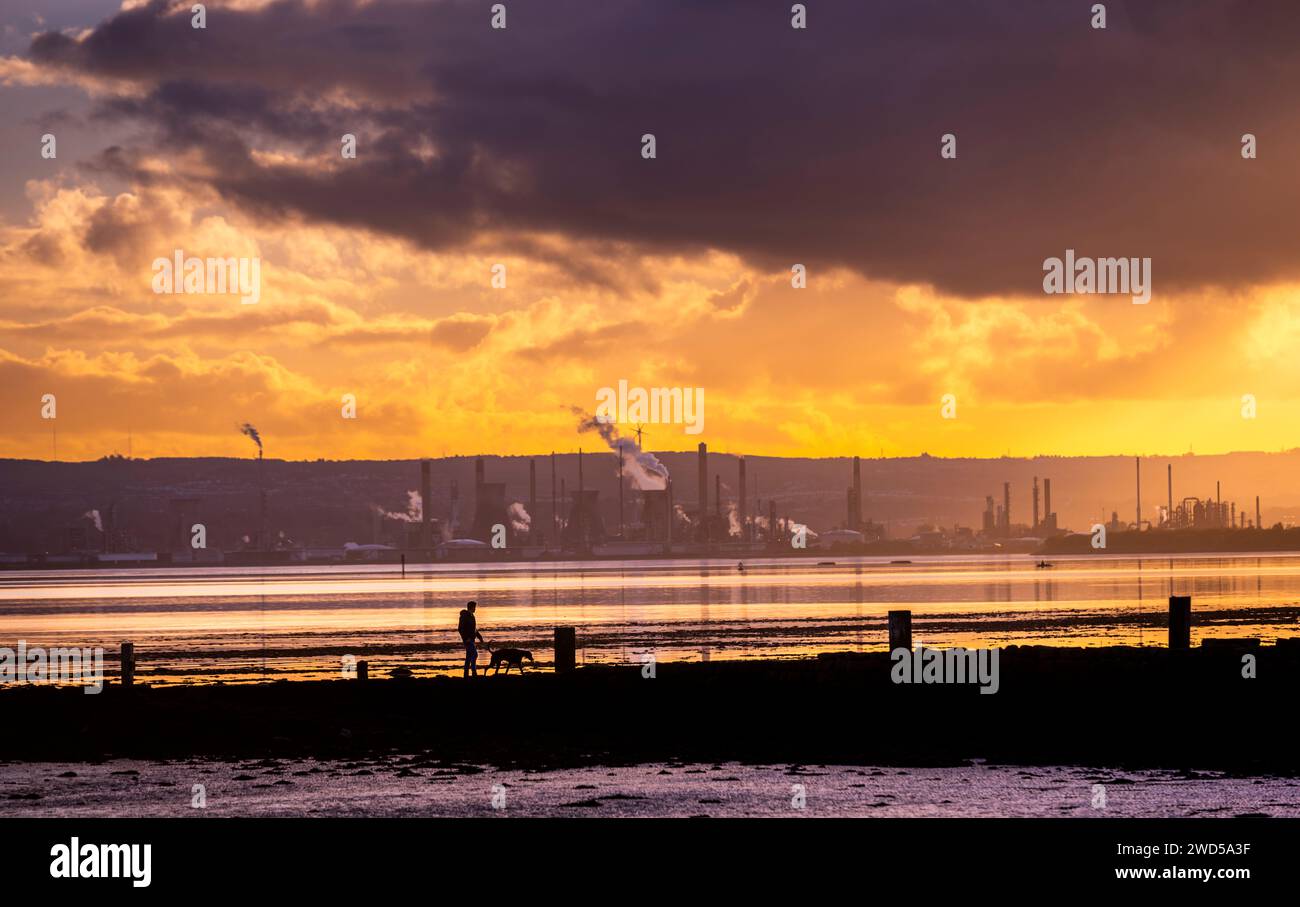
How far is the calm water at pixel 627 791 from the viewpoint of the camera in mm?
21141

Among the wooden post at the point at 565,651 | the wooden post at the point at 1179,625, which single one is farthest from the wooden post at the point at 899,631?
the wooden post at the point at 565,651

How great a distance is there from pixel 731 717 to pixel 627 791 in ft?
33.7

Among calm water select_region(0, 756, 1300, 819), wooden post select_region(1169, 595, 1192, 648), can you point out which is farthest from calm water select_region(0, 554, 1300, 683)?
calm water select_region(0, 756, 1300, 819)

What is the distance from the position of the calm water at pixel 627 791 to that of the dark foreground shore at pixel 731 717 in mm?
1462

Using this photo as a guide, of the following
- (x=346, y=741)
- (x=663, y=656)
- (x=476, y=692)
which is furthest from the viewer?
(x=663, y=656)

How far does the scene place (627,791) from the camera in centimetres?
2336

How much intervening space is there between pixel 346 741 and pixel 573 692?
322 inches

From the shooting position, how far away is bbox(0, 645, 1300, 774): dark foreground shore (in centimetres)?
2816

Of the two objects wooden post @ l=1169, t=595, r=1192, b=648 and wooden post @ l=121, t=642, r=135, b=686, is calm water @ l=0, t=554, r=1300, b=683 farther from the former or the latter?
wooden post @ l=1169, t=595, r=1192, b=648

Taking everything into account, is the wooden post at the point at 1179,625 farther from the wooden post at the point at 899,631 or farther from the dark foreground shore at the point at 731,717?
the wooden post at the point at 899,631
